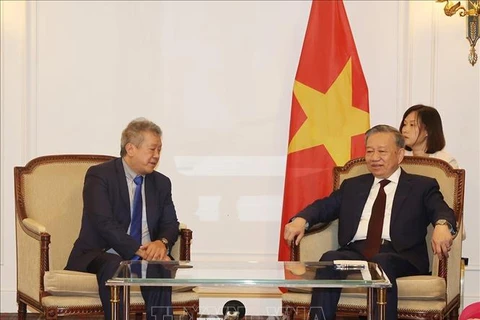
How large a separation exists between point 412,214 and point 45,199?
6.80ft

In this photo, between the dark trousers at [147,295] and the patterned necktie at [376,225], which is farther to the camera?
the patterned necktie at [376,225]

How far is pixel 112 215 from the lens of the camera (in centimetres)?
496

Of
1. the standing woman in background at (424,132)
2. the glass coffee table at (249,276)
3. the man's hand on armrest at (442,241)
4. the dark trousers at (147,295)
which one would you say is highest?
the standing woman in background at (424,132)

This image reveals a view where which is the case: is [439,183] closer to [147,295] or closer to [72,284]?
[147,295]

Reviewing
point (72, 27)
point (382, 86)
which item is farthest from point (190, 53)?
point (382, 86)

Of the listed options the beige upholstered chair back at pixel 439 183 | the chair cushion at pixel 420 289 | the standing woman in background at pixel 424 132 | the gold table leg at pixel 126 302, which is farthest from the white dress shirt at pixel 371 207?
the gold table leg at pixel 126 302

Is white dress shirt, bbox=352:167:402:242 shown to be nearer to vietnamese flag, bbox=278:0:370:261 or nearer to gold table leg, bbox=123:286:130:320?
vietnamese flag, bbox=278:0:370:261

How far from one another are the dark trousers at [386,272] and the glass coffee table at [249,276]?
275 millimetres

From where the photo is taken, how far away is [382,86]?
6.25m

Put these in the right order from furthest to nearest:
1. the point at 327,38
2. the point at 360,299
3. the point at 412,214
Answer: the point at 327,38, the point at 412,214, the point at 360,299

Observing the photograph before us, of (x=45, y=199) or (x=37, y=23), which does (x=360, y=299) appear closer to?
(x=45, y=199)

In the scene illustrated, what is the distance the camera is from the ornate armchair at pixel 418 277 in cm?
465

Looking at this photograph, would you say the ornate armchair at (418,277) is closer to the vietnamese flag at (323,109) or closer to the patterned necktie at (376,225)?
the patterned necktie at (376,225)

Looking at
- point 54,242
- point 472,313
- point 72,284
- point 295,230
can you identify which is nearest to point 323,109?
point 295,230
